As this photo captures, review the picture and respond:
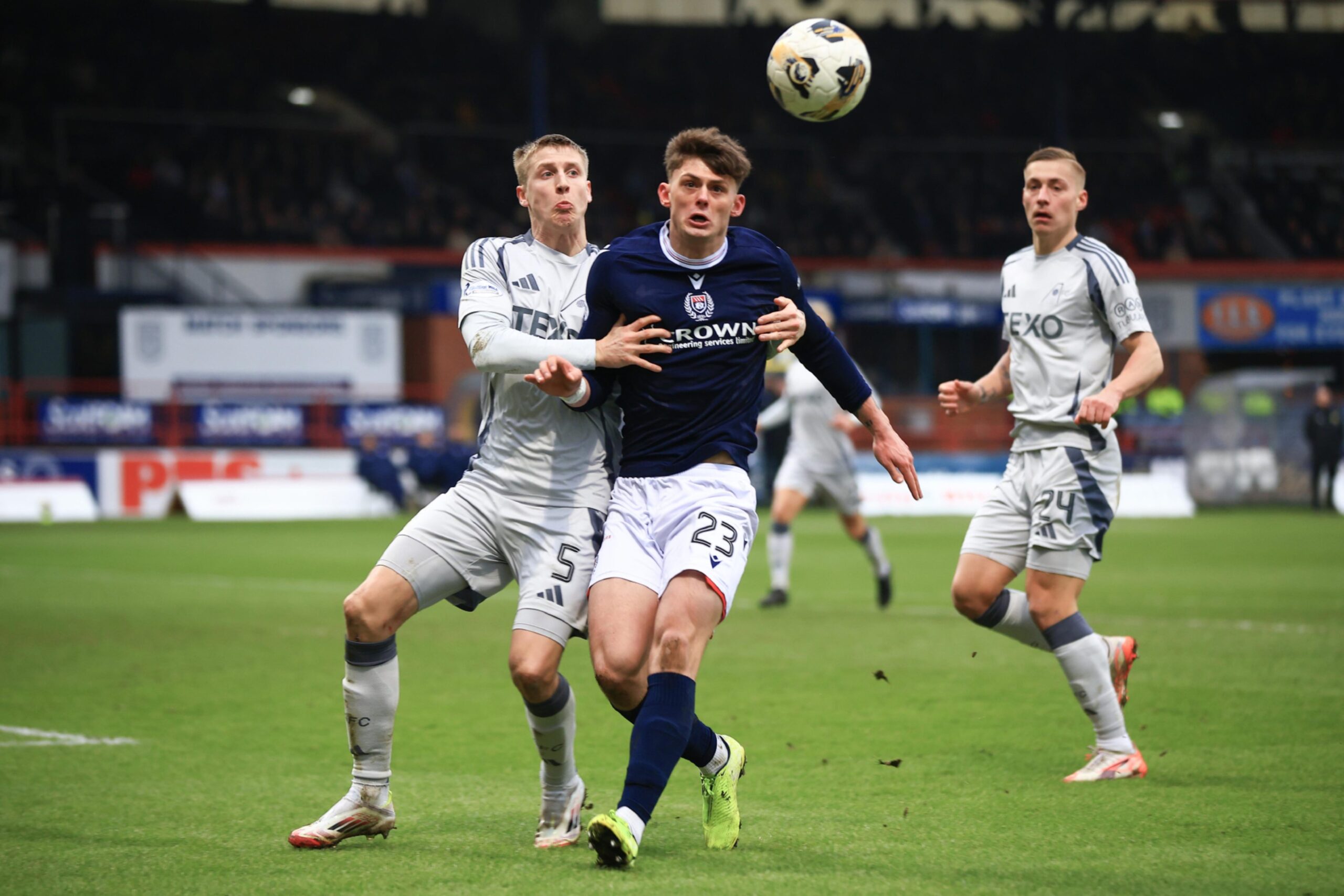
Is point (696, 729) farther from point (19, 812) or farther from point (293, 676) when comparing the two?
point (293, 676)

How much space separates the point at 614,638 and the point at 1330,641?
7358mm

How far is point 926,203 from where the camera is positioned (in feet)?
139

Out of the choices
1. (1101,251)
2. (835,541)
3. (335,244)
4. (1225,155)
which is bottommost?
(835,541)

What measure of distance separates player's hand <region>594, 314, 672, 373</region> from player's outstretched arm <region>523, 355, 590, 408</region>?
0.10 metres

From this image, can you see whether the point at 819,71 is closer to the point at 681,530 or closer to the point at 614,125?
the point at 681,530

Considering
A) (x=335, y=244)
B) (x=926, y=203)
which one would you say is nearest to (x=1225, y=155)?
(x=926, y=203)

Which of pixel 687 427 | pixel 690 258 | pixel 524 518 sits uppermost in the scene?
pixel 690 258

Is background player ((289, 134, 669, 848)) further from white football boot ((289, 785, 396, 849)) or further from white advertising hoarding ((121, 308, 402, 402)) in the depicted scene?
white advertising hoarding ((121, 308, 402, 402))

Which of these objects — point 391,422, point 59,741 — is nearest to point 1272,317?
point 391,422

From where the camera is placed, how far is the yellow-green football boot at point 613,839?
174 inches

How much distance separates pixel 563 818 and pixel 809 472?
836 centimetres

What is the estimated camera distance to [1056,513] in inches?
251

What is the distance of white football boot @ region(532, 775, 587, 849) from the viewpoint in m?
5.08

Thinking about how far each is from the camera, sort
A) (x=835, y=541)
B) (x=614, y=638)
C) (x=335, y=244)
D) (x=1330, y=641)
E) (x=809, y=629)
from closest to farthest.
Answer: (x=614, y=638)
(x=1330, y=641)
(x=809, y=629)
(x=835, y=541)
(x=335, y=244)
